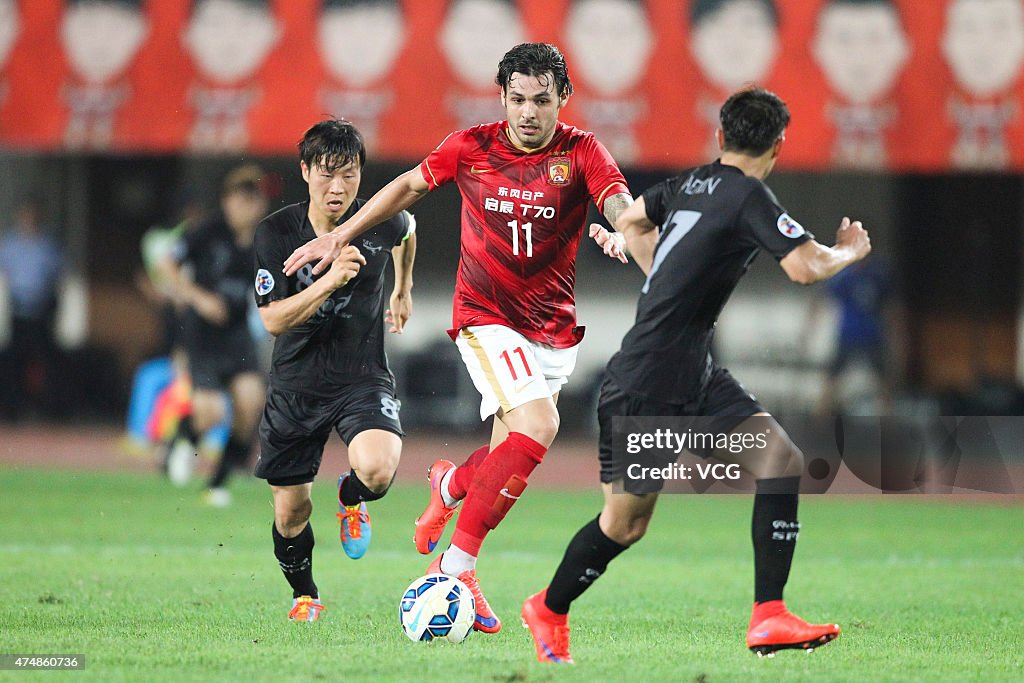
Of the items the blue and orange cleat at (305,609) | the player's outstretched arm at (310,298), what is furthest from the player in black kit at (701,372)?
the blue and orange cleat at (305,609)

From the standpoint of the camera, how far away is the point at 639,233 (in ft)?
18.6

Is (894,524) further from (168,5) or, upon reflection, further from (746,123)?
(168,5)

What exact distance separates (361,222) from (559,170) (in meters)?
0.94

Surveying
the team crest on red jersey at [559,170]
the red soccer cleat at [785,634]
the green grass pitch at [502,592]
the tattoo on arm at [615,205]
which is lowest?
the green grass pitch at [502,592]

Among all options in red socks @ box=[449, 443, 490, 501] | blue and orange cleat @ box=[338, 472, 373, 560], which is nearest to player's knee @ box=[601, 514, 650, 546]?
red socks @ box=[449, 443, 490, 501]

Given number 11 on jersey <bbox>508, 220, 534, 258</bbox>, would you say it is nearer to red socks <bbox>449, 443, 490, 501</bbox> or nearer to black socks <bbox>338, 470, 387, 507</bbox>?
red socks <bbox>449, 443, 490, 501</bbox>

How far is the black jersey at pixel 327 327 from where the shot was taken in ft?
21.9

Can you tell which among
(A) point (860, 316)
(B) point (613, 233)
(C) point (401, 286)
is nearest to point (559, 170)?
(B) point (613, 233)

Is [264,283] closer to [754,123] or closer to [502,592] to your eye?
[502,592]

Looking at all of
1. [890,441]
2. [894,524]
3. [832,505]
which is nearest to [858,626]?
[894,524]

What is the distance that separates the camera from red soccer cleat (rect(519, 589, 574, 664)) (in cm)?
543

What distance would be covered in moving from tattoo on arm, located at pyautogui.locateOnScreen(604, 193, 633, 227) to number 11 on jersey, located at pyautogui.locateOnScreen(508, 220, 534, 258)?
0.39 meters

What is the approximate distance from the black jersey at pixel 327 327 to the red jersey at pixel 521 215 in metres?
0.45

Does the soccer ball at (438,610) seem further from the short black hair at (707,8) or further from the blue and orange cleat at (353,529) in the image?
the short black hair at (707,8)
